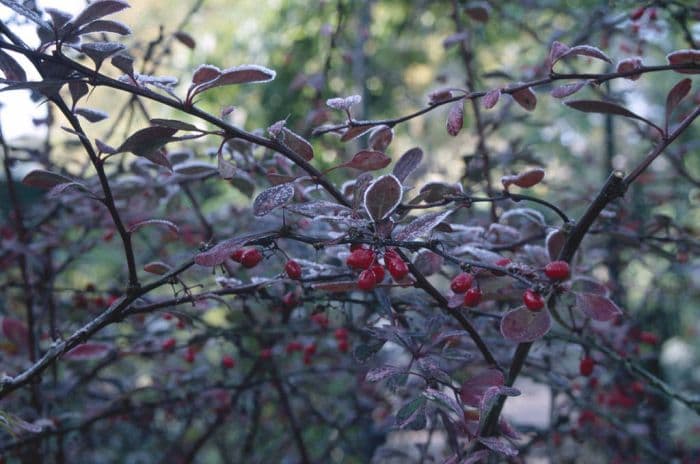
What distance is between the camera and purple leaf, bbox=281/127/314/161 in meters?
1.12

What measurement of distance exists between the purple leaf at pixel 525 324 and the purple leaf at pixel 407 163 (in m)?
0.32

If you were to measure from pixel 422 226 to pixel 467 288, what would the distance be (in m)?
0.17

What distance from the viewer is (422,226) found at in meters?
0.98

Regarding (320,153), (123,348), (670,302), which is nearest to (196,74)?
(123,348)

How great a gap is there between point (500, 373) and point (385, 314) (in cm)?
26

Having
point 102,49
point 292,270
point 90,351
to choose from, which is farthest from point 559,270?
point 90,351

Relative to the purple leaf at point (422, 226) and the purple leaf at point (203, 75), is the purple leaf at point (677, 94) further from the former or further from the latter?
the purple leaf at point (203, 75)

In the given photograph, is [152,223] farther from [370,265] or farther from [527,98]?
[527,98]

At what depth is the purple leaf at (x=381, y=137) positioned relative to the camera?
4.20 ft

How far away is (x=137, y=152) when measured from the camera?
1.00 metres

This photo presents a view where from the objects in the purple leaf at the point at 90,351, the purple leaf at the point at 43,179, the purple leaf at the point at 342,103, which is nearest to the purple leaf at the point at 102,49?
the purple leaf at the point at 43,179

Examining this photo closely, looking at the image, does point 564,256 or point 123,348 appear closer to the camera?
point 564,256

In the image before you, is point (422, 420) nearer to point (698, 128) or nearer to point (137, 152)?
point (137, 152)

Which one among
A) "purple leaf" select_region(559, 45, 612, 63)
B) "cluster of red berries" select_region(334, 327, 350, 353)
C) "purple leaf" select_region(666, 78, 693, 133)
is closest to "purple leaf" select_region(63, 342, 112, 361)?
"cluster of red berries" select_region(334, 327, 350, 353)
